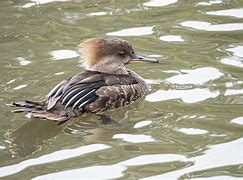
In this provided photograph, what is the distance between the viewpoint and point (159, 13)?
9.60m

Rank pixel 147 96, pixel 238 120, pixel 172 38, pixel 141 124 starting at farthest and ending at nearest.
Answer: pixel 172 38
pixel 147 96
pixel 141 124
pixel 238 120

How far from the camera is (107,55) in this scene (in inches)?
302

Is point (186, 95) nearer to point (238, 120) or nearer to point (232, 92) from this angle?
point (232, 92)

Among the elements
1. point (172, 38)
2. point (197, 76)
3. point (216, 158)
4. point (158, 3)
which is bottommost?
point (216, 158)

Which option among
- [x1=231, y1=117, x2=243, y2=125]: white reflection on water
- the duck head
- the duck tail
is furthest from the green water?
the duck head

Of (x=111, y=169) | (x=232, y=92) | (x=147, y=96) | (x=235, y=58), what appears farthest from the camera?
(x=235, y=58)

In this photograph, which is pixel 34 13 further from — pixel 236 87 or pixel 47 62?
pixel 236 87

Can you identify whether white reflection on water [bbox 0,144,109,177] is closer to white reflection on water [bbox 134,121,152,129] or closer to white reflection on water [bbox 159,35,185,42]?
white reflection on water [bbox 134,121,152,129]

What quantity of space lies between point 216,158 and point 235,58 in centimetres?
238

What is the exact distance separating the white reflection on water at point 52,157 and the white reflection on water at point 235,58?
222 centimetres

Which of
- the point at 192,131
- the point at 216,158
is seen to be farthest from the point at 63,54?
the point at 216,158

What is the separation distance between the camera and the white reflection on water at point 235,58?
791cm

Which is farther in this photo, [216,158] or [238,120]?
[238,120]

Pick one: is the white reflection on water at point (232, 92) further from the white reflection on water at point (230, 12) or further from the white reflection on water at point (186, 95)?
the white reflection on water at point (230, 12)
